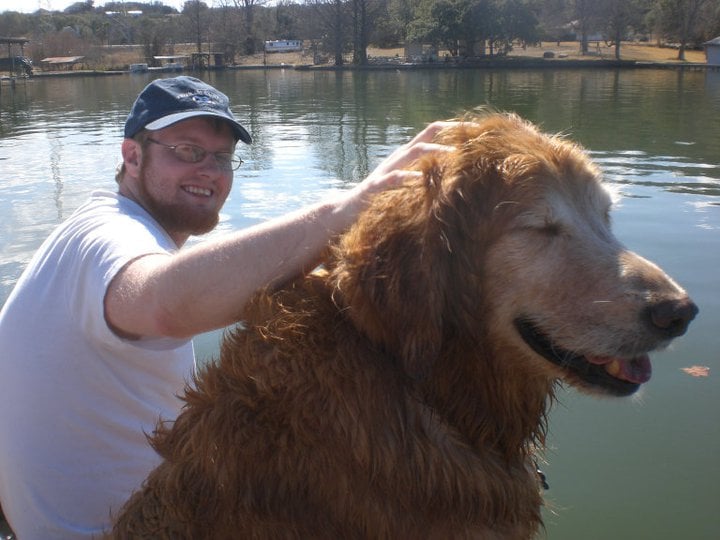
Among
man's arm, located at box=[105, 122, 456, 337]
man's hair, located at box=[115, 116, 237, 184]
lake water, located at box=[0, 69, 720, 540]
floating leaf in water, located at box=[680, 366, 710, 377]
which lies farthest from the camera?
floating leaf in water, located at box=[680, 366, 710, 377]

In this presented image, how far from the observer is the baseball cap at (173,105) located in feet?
11.8

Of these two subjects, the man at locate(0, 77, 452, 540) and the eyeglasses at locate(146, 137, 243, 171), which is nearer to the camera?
the man at locate(0, 77, 452, 540)

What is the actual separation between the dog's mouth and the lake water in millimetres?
291

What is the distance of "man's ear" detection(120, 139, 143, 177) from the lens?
3689 millimetres

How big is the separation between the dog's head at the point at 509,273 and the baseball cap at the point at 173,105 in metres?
1.48

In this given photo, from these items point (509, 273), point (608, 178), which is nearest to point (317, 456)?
point (509, 273)

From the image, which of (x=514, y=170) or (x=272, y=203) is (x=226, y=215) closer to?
(x=272, y=203)

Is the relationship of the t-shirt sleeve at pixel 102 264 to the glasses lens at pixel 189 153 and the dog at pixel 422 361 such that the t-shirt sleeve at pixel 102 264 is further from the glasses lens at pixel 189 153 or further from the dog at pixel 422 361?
the glasses lens at pixel 189 153

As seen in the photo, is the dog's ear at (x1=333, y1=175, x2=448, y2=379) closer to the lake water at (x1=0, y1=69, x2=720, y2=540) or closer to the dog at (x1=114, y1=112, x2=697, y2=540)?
the dog at (x1=114, y1=112, x2=697, y2=540)

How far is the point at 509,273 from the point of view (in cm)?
251

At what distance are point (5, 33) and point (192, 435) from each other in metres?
138

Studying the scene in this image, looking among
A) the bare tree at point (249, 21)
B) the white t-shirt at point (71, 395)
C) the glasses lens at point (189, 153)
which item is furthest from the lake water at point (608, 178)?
the bare tree at point (249, 21)

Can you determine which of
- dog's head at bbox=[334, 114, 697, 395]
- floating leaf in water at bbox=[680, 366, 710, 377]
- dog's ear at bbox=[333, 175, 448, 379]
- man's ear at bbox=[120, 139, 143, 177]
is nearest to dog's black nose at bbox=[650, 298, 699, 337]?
dog's head at bbox=[334, 114, 697, 395]

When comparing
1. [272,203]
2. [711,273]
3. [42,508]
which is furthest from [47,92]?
[42,508]
